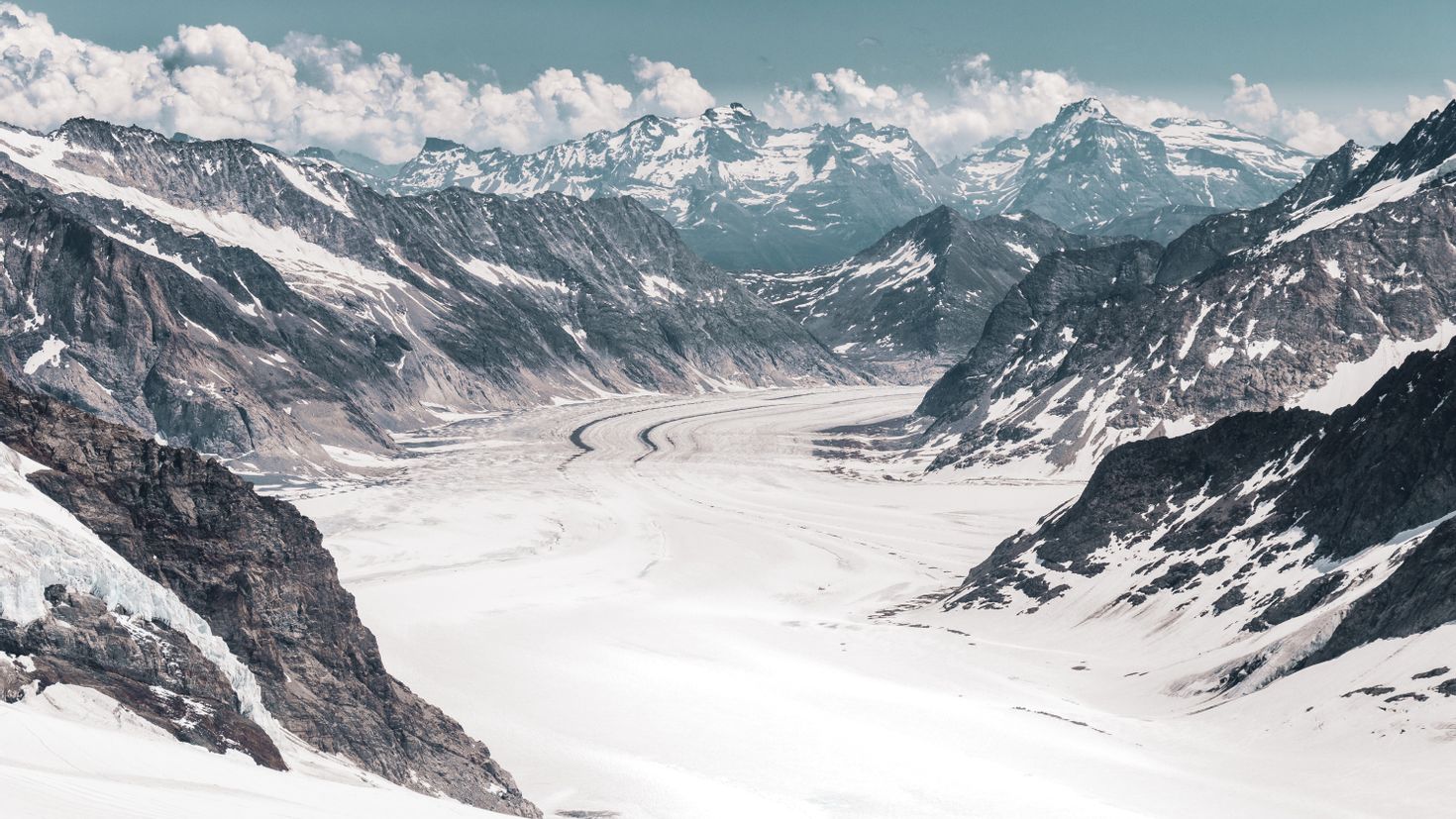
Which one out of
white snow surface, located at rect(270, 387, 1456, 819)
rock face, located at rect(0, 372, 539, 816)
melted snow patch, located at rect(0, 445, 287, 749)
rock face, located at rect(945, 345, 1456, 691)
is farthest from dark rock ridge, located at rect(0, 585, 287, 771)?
rock face, located at rect(945, 345, 1456, 691)

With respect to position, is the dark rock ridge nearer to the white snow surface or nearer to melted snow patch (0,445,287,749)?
melted snow patch (0,445,287,749)

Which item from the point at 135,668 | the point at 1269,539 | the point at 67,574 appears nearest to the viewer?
the point at 67,574

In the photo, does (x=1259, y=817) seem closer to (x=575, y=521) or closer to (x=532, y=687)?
(x=532, y=687)

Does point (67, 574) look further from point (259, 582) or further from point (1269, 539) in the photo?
point (1269, 539)

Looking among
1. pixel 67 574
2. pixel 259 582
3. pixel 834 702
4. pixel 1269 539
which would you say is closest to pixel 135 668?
pixel 67 574

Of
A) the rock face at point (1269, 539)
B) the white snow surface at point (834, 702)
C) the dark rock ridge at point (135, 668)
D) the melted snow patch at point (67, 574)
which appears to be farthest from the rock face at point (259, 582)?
the rock face at point (1269, 539)

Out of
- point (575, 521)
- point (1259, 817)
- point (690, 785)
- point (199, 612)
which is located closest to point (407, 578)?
point (575, 521)

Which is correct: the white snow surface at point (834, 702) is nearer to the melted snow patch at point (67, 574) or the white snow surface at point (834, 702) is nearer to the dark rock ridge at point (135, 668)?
the melted snow patch at point (67, 574)
